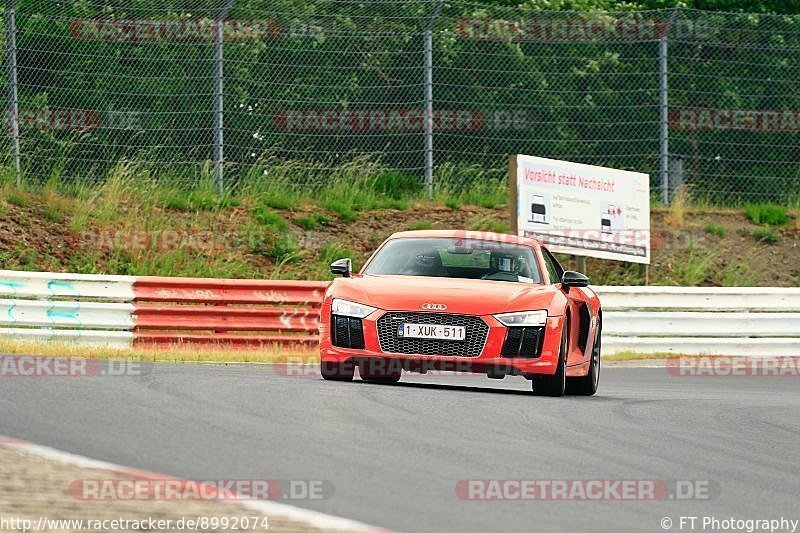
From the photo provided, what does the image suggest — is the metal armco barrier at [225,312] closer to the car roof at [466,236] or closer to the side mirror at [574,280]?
the car roof at [466,236]

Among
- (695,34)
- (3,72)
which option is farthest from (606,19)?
(3,72)

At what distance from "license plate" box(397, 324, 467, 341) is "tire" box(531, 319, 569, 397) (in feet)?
2.69

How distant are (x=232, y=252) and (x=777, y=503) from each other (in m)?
16.5

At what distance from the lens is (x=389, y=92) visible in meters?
23.8

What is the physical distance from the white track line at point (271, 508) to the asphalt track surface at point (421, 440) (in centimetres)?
16

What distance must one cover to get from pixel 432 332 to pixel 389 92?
1173cm

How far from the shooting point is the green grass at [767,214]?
26.9 metres

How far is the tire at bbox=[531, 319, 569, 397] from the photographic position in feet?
41.9

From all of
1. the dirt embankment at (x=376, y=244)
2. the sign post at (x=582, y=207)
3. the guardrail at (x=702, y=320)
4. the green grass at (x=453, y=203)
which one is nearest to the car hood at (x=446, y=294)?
the guardrail at (x=702, y=320)

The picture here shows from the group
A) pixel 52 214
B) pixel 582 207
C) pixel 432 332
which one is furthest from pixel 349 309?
pixel 52 214

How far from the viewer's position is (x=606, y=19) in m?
25.6

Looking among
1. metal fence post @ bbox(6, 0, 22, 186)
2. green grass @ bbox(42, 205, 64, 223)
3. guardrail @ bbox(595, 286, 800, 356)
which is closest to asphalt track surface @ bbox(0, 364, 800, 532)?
guardrail @ bbox(595, 286, 800, 356)

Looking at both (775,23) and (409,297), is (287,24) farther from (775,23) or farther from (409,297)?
(409,297)

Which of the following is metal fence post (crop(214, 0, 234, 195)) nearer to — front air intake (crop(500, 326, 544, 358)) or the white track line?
front air intake (crop(500, 326, 544, 358))
